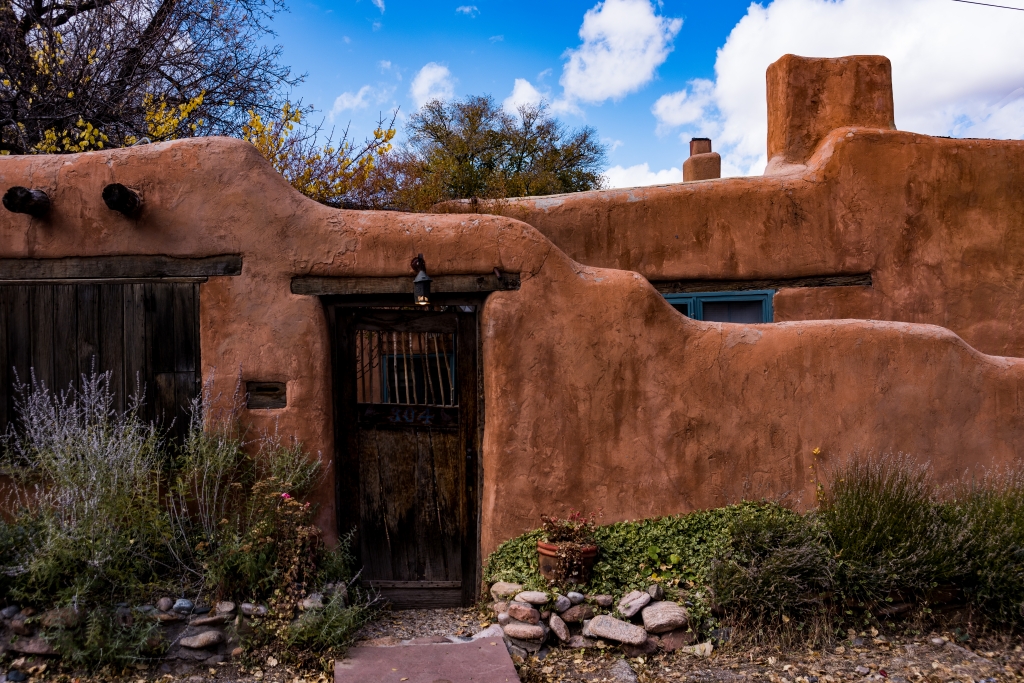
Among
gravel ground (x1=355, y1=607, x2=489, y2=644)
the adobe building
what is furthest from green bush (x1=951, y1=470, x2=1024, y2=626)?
gravel ground (x1=355, y1=607, x2=489, y2=644)

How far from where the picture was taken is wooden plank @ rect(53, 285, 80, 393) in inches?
223

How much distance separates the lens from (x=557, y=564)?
18.0ft

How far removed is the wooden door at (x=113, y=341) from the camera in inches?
223

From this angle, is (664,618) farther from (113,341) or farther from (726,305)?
(113,341)

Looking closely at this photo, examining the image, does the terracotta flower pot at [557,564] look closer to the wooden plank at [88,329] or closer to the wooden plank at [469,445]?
the wooden plank at [469,445]

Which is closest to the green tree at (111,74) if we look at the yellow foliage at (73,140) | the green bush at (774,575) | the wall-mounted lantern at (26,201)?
the yellow foliage at (73,140)

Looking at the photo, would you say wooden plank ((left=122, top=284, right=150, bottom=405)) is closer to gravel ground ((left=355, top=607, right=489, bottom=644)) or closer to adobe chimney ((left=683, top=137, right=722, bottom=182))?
gravel ground ((left=355, top=607, right=489, bottom=644))

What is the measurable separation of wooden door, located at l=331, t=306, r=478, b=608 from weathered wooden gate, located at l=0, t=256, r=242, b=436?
1097 mm

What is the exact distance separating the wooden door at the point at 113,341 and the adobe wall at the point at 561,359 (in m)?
0.21

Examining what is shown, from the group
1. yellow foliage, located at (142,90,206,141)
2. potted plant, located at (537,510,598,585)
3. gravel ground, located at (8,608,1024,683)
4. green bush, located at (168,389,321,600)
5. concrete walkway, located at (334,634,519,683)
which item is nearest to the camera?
concrete walkway, located at (334,634,519,683)

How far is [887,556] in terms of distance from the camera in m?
5.42

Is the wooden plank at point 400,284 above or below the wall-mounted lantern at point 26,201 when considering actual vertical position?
below

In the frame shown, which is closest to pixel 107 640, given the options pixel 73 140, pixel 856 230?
pixel 856 230

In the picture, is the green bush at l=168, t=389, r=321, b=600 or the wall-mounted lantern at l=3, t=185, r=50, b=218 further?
the wall-mounted lantern at l=3, t=185, r=50, b=218
